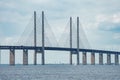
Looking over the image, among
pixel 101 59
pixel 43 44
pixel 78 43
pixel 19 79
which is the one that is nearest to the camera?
pixel 19 79

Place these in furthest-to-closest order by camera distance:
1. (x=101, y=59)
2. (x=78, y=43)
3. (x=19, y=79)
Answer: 1. (x=101, y=59)
2. (x=78, y=43)
3. (x=19, y=79)

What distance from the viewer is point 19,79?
198 feet

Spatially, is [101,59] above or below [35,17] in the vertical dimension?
below

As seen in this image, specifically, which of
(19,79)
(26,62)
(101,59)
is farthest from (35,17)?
(19,79)

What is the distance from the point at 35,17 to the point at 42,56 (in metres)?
9.07

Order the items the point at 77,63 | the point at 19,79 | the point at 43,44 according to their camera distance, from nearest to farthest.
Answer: the point at 19,79 < the point at 43,44 < the point at 77,63

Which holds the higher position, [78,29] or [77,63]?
[78,29]

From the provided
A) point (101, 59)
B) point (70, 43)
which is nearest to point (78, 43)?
point (70, 43)

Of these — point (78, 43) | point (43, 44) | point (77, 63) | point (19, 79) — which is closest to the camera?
point (19, 79)

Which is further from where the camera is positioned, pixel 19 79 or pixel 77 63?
pixel 77 63

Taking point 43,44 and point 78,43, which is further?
point 78,43

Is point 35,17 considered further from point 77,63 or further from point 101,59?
point 101,59

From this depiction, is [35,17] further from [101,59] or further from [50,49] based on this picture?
[101,59]

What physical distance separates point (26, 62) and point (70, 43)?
514 inches
